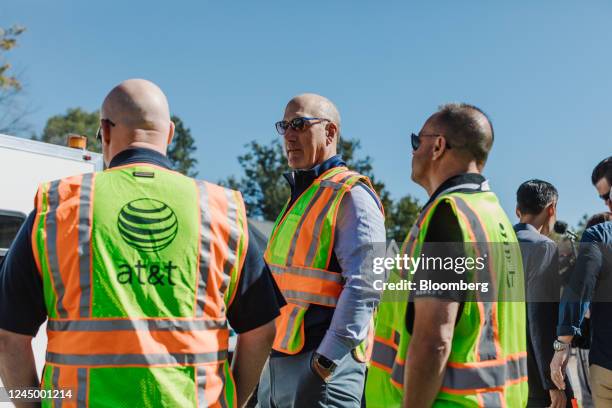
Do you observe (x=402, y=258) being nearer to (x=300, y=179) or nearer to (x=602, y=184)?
(x=300, y=179)

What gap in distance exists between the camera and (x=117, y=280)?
6.43ft

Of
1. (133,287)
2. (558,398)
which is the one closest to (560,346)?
(558,398)

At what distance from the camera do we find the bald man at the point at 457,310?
7.47 feet

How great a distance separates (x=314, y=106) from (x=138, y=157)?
1.66 metres

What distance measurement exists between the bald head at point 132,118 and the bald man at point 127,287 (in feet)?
0.24

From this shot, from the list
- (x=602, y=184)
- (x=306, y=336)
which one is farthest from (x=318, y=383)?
(x=602, y=184)

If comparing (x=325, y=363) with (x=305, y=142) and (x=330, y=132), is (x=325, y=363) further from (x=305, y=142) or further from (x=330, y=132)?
(x=330, y=132)

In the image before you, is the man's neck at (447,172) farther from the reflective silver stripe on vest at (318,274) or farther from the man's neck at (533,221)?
the man's neck at (533,221)

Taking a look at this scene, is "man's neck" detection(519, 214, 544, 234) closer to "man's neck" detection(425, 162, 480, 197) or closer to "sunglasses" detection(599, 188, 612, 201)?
"sunglasses" detection(599, 188, 612, 201)

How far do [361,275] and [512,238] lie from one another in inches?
29.8

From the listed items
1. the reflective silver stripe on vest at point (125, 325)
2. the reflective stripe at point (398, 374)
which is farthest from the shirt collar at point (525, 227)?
the reflective silver stripe on vest at point (125, 325)

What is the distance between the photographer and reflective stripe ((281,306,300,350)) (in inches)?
122

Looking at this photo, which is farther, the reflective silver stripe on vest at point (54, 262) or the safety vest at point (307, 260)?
the safety vest at point (307, 260)
